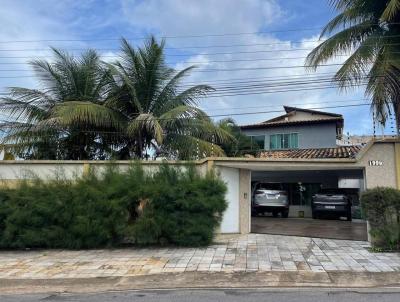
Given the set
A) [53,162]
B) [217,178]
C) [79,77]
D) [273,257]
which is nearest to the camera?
[273,257]

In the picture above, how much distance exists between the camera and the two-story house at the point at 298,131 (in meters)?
27.9

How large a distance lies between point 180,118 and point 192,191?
527 centimetres

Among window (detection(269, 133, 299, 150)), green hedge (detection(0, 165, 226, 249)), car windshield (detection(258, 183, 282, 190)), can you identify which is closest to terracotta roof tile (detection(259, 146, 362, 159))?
window (detection(269, 133, 299, 150))

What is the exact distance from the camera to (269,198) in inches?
784

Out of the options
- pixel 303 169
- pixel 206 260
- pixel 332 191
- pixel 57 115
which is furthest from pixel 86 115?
pixel 332 191

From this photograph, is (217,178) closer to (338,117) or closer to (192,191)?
(192,191)

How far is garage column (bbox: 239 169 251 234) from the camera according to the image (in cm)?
1420

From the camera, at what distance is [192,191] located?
1166cm

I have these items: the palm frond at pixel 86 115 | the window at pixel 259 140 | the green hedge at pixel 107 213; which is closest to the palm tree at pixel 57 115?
the palm frond at pixel 86 115

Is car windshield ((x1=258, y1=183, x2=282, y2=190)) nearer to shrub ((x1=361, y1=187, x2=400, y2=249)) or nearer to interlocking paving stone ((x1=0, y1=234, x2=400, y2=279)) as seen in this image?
interlocking paving stone ((x1=0, y1=234, x2=400, y2=279))

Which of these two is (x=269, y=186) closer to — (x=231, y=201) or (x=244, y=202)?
(x=244, y=202)

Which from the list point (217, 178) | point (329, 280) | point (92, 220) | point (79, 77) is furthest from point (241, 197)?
point (79, 77)

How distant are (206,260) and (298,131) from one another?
67.4 feet

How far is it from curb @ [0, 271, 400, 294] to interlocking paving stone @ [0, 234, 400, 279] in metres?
0.33
